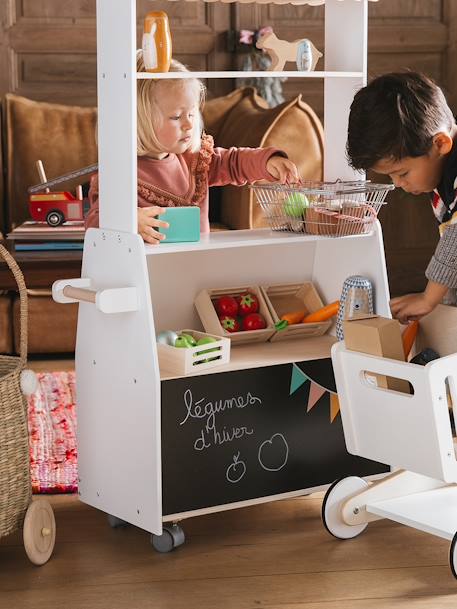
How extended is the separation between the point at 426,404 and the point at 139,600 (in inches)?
24.0

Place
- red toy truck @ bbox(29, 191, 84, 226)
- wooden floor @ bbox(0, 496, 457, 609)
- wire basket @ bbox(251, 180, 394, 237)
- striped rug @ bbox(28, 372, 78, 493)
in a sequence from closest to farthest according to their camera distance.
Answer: wooden floor @ bbox(0, 496, 457, 609)
wire basket @ bbox(251, 180, 394, 237)
striped rug @ bbox(28, 372, 78, 493)
red toy truck @ bbox(29, 191, 84, 226)

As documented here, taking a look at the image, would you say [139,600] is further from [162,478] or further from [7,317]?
[7,317]

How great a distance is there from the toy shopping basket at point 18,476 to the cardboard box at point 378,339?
63 cm

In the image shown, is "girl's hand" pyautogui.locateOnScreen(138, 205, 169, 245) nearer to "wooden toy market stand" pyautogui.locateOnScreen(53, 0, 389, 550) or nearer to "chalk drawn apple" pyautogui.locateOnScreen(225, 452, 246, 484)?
"wooden toy market stand" pyautogui.locateOnScreen(53, 0, 389, 550)

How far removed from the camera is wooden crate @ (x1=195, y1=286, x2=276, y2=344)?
2.21 m

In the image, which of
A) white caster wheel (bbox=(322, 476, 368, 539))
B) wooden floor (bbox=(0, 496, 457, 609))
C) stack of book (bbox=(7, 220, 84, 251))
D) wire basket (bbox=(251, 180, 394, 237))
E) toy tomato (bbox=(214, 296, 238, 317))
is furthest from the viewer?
stack of book (bbox=(7, 220, 84, 251))

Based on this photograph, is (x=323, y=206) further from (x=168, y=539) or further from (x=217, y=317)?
(x=168, y=539)

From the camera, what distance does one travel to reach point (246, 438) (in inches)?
83.0

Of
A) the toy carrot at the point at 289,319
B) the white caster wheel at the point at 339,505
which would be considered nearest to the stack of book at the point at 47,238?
the toy carrot at the point at 289,319

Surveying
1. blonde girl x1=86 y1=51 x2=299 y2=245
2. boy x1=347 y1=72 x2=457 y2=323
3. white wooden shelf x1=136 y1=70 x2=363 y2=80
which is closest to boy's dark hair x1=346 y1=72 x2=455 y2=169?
boy x1=347 y1=72 x2=457 y2=323

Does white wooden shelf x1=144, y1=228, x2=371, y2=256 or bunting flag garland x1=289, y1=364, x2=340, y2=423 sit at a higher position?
white wooden shelf x1=144, y1=228, x2=371, y2=256

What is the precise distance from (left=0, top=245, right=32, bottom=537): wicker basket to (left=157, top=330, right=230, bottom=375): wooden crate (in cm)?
27

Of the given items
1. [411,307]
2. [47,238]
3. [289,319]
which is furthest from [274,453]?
[47,238]

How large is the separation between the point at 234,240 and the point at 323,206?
8.5 inches
